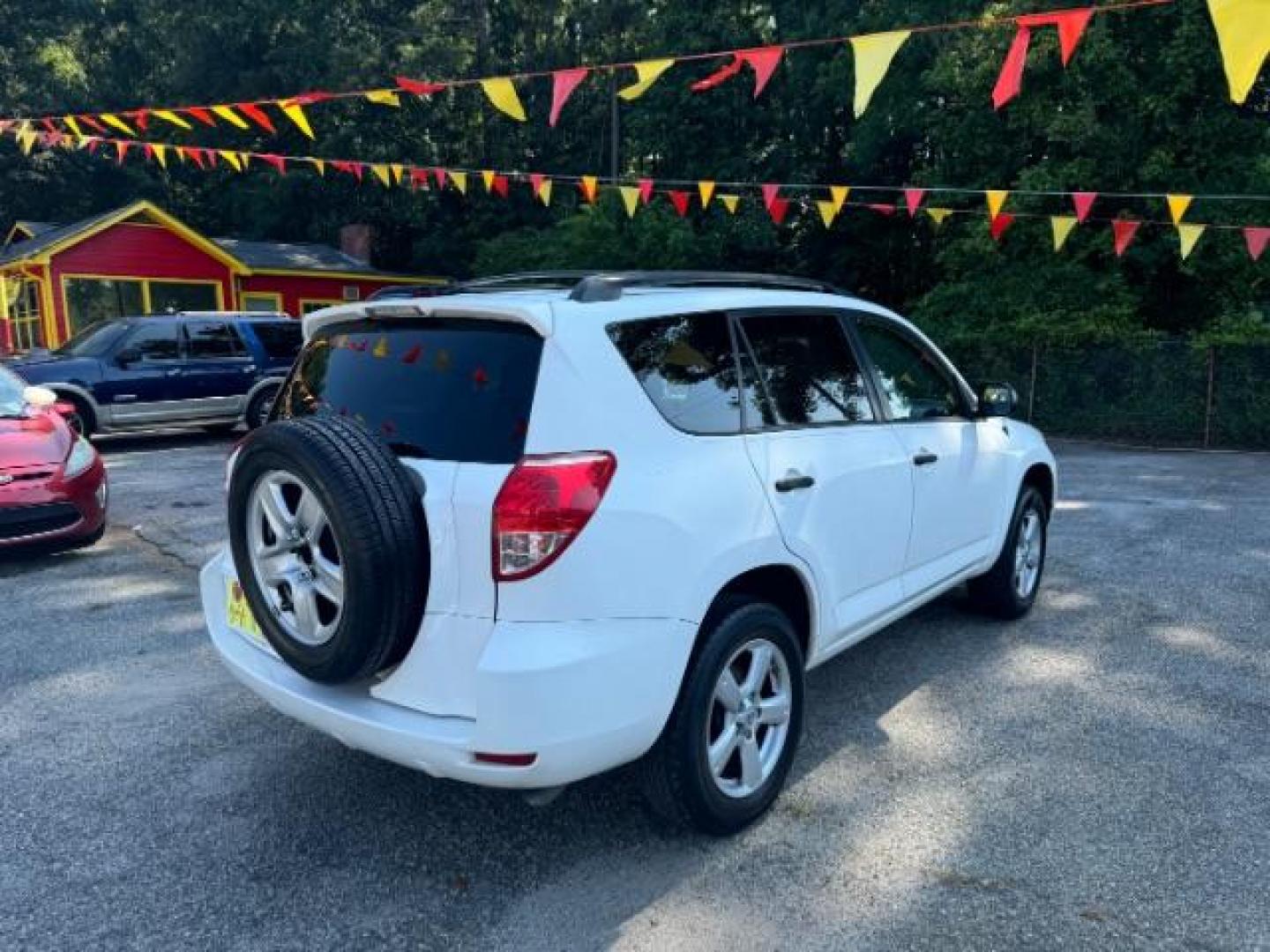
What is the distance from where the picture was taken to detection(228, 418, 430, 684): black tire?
247cm

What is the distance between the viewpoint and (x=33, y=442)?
6.13m

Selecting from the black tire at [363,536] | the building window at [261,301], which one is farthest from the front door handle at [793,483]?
the building window at [261,301]

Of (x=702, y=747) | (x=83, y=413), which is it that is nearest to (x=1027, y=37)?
(x=702, y=747)

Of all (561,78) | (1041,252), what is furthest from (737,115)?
(561,78)

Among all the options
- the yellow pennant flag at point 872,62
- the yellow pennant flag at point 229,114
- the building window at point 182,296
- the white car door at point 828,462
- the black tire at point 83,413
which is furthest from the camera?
the building window at point 182,296

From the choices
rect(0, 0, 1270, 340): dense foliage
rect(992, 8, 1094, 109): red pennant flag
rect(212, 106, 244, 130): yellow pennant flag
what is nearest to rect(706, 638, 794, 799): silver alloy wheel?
rect(992, 8, 1094, 109): red pennant flag

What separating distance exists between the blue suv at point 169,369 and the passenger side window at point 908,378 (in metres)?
9.15

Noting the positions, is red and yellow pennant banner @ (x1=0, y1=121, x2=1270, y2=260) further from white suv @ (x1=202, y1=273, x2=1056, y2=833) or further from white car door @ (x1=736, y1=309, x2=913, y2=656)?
white suv @ (x1=202, y1=273, x2=1056, y2=833)

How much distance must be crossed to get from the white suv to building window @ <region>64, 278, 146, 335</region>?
Result: 2081 centimetres

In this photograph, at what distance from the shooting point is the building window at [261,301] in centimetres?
2403

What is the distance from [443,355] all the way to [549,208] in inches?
1087

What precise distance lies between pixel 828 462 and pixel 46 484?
525 centimetres

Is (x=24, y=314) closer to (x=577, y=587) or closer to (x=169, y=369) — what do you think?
(x=169, y=369)

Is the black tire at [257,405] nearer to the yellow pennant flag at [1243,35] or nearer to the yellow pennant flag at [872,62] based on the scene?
the yellow pennant flag at [872,62]
